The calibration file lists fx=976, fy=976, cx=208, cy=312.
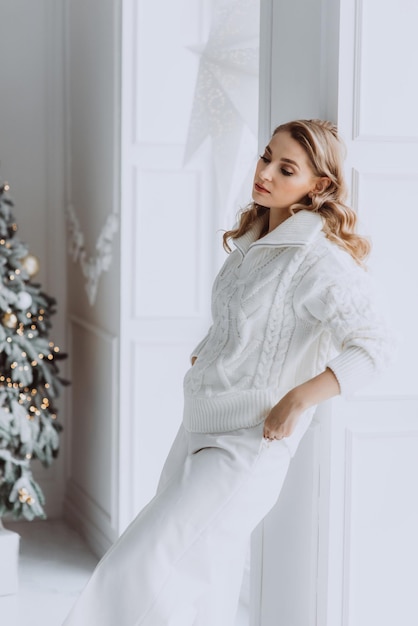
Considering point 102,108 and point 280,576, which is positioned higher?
point 102,108

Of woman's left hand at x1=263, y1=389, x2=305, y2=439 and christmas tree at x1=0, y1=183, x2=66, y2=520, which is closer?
woman's left hand at x1=263, y1=389, x2=305, y2=439

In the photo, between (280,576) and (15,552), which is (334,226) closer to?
(280,576)

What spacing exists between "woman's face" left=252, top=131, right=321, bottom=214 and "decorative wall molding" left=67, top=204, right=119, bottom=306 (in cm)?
157

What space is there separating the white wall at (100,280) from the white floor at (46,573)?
90mm

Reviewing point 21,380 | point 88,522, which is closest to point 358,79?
point 21,380

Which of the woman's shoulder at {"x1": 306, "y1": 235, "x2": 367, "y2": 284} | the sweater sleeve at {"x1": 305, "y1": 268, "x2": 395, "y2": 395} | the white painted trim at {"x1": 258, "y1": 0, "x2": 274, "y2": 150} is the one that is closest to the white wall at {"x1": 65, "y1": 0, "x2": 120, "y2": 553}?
the white painted trim at {"x1": 258, "y1": 0, "x2": 274, "y2": 150}

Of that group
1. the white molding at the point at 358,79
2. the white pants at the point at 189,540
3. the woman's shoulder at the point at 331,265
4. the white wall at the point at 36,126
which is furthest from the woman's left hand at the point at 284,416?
the white wall at the point at 36,126

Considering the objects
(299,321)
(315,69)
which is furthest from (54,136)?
(299,321)

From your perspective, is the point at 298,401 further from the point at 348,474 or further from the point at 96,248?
the point at 96,248

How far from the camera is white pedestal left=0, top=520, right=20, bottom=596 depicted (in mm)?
3396

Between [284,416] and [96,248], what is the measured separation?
2092 mm

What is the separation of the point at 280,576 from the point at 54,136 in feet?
8.24

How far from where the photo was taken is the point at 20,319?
360 cm

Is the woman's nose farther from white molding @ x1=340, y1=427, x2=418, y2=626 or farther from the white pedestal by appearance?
the white pedestal
